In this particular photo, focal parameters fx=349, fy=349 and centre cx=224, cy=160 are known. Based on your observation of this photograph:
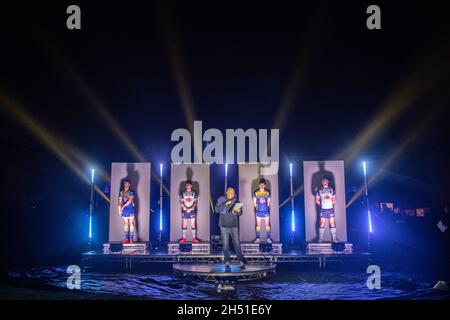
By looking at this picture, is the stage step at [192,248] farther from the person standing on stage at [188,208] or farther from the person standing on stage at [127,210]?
the person standing on stage at [127,210]

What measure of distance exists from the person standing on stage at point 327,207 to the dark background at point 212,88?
1390 millimetres

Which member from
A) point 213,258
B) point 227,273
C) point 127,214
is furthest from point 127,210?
Answer: point 227,273

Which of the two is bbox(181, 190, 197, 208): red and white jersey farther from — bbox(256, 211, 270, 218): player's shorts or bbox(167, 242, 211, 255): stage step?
bbox(256, 211, 270, 218): player's shorts

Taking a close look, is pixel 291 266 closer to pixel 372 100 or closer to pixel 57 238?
pixel 372 100

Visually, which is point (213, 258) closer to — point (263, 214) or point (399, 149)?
point (263, 214)

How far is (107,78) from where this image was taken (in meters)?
8.84

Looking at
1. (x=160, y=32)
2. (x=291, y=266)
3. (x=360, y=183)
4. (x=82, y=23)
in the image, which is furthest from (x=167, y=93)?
(x=360, y=183)

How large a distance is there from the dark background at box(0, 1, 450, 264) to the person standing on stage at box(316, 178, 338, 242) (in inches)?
54.7

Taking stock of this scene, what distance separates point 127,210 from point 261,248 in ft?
11.6

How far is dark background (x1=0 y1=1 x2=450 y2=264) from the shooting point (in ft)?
23.5

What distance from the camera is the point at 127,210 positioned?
350 inches

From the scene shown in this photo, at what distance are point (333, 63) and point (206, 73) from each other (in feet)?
10.1

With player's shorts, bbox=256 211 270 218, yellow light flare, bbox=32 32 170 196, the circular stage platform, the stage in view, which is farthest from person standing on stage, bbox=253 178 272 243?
yellow light flare, bbox=32 32 170 196

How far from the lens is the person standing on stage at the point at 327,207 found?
8.86m
